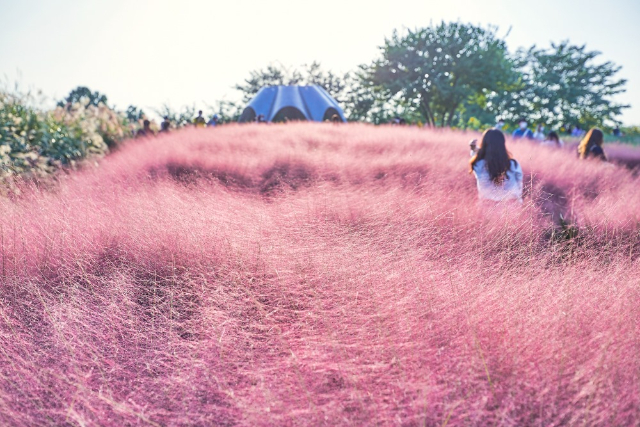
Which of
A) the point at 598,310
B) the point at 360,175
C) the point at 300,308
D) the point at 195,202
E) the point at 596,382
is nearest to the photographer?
the point at 596,382

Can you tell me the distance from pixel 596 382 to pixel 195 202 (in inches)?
147

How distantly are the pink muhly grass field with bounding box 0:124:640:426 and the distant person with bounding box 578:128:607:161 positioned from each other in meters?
3.82

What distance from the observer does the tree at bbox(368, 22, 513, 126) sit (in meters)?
21.4

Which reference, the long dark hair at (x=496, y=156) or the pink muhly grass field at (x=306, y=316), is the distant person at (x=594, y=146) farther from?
the long dark hair at (x=496, y=156)

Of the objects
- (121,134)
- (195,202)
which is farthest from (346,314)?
(121,134)

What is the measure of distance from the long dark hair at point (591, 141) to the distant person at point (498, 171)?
169 inches

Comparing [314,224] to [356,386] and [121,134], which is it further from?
[121,134]

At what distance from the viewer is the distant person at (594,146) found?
7.39 meters

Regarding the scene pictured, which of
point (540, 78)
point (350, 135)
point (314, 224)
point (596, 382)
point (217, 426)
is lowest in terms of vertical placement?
point (217, 426)

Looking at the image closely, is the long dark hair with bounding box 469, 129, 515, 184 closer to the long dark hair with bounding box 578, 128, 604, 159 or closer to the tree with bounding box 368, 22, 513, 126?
the long dark hair with bounding box 578, 128, 604, 159

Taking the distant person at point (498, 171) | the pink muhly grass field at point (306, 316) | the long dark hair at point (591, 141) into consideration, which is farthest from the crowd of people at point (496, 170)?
the long dark hair at point (591, 141)

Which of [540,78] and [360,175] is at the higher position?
[540,78]

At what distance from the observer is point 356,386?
72.1 inches

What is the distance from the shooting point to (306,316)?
7.75ft
